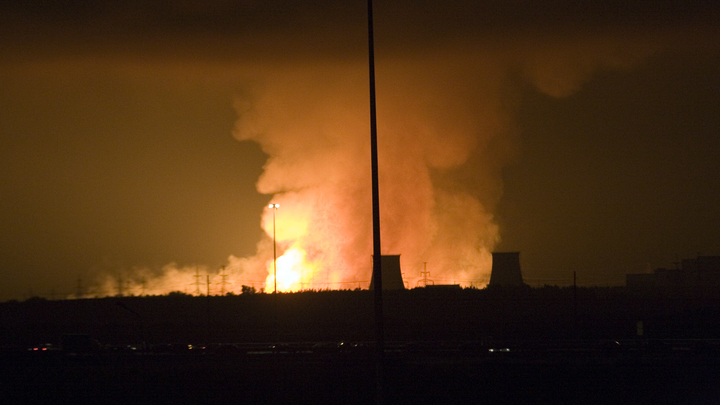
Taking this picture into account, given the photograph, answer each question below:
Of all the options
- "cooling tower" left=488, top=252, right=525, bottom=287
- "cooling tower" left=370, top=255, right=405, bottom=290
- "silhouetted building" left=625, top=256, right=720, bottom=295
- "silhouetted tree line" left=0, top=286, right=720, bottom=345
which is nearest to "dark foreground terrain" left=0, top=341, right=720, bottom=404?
"silhouetted tree line" left=0, top=286, right=720, bottom=345

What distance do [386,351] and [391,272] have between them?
35558 millimetres

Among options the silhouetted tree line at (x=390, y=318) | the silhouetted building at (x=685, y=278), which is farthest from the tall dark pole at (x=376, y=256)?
the silhouetted building at (x=685, y=278)

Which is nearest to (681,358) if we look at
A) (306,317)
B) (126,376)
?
(126,376)

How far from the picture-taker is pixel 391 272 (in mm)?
77062

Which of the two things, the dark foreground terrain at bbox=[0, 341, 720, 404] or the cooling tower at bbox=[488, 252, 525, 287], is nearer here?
the dark foreground terrain at bbox=[0, 341, 720, 404]

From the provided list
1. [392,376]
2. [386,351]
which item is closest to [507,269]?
[386,351]

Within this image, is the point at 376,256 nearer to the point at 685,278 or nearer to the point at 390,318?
the point at 390,318

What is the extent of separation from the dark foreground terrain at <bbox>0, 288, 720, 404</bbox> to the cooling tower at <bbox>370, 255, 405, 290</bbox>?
7.54 feet

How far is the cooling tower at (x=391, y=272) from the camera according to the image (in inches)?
3014

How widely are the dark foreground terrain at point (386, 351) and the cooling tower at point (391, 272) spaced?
7.54 ft

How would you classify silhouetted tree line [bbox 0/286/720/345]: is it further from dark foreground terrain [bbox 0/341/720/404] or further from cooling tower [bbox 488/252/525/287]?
A: dark foreground terrain [bbox 0/341/720/404]

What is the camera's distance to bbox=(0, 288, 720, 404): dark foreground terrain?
28.6 m

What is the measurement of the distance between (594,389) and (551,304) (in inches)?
1605

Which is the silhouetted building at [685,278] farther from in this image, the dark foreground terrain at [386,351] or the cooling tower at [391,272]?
the cooling tower at [391,272]
